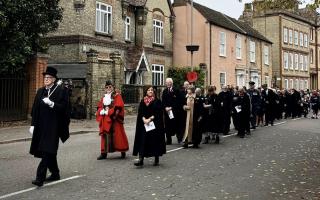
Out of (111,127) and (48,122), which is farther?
(111,127)

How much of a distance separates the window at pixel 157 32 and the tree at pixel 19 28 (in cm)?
1495

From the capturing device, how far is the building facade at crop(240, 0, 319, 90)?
52.5 meters

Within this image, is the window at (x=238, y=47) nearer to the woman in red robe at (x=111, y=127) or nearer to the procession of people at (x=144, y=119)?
the procession of people at (x=144, y=119)

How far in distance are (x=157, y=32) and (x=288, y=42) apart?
83.8 feet

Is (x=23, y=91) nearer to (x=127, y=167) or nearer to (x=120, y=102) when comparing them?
(x=120, y=102)

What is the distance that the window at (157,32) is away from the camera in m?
34.3

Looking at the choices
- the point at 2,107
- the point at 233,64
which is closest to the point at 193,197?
the point at 2,107

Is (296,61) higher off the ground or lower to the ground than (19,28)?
higher

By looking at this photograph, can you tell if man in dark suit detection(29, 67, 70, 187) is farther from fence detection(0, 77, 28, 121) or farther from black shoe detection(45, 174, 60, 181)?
fence detection(0, 77, 28, 121)

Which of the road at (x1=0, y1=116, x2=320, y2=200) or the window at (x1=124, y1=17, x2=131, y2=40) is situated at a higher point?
the window at (x1=124, y1=17, x2=131, y2=40)

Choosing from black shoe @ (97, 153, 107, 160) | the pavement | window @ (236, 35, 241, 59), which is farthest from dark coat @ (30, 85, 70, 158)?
window @ (236, 35, 241, 59)

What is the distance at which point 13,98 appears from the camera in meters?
19.6

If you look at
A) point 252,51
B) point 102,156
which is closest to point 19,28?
point 102,156

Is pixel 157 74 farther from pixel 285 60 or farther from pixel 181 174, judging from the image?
pixel 181 174
